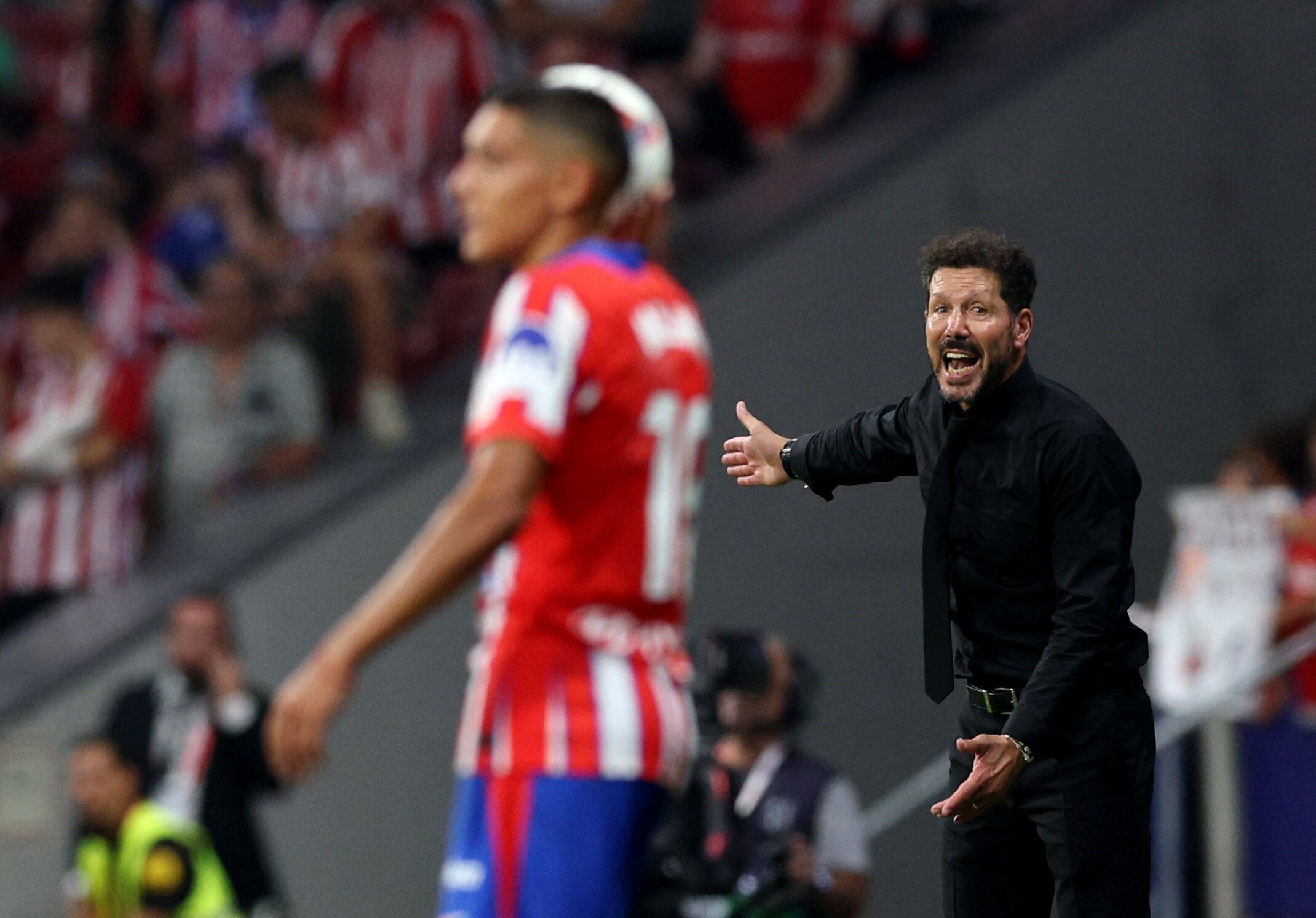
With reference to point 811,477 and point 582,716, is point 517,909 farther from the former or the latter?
point 811,477

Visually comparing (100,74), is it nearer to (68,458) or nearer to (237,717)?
(68,458)

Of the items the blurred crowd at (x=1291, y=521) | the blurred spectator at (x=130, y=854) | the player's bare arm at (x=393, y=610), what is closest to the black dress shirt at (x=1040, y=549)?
the player's bare arm at (x=393, y=610)

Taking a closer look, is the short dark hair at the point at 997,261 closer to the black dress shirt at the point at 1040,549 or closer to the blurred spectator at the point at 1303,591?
the black dress shirt at the point at 1040,549

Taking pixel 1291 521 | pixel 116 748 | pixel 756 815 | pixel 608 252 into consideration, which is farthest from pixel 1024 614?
pixel 116 748

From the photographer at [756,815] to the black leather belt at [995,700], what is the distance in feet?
10.9

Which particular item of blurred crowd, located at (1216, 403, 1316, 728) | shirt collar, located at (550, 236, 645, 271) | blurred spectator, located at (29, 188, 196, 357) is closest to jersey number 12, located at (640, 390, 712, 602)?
shirt collar, located at (550, 236, 645, 271)

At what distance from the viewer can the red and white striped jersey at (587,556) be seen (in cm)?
299

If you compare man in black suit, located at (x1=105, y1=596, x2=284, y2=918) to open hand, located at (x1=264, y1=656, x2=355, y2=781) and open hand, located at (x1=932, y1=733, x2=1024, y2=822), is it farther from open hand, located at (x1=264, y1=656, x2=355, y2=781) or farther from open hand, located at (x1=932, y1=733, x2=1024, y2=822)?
open hand, located at (x1=932, y1=733, x2=1024, y2=822)

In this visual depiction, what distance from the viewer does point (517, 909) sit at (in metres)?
2.95

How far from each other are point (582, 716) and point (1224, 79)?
17.7 feet

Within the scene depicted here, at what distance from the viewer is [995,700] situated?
5.47 feet

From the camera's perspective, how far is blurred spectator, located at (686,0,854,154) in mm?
8133

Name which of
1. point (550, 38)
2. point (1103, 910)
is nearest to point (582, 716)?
point (1103, 910)

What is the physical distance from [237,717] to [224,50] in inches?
154
